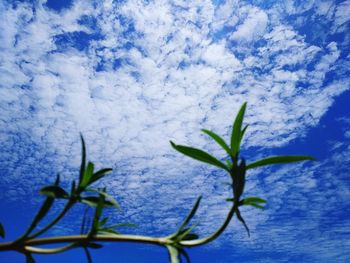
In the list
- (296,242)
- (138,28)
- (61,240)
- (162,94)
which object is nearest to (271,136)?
(162,94)

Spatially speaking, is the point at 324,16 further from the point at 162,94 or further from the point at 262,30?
the point at 162,94

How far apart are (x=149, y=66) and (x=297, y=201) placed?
861 inches

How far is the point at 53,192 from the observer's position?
72cm

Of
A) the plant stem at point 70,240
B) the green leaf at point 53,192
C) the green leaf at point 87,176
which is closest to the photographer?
the plant stem at point 70,240

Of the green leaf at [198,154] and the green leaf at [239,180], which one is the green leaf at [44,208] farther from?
the green leaf at [239,180]

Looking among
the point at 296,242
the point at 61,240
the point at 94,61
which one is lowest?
the point at 61,240

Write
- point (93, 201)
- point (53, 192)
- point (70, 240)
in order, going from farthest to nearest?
point (93, 201)
point (53, 192)
point (70, 240)

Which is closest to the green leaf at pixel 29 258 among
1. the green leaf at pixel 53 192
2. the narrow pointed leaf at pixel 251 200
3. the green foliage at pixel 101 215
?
the green foliage at pixel 101 215

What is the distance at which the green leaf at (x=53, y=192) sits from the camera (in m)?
0.70

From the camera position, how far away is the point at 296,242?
134 feet

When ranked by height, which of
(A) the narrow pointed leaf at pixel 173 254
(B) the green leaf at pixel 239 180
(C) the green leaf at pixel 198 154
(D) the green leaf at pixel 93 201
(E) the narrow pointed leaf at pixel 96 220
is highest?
(C) the green leaf at pixel 198 154

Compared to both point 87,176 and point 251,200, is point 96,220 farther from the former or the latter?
point 251,200

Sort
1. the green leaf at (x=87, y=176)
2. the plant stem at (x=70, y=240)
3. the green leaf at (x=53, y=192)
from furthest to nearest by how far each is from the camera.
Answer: the green leaf at (x=87, y=176) → the green leaf at (x=53, y=192) → the plant stem at (x=70, y=240)

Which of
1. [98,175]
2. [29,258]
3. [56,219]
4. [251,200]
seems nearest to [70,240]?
[56,219]
